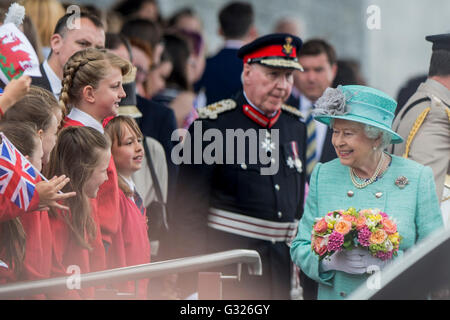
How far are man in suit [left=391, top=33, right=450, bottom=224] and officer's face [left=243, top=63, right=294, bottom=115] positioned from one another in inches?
27.3

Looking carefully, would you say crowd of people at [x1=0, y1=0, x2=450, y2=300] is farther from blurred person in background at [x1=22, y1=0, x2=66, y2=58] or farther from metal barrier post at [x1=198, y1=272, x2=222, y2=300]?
metal barrier post at [x1=198, y1=272, x2=222, y2=300]

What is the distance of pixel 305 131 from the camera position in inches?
222

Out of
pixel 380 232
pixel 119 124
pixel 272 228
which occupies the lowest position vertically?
pixel 272 228

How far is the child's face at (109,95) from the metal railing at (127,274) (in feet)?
3.26

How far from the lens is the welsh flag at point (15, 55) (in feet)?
14.3

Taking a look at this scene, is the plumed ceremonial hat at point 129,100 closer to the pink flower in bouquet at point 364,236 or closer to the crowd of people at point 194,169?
the crowd of people at point 194,169

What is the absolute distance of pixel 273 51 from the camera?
213 inches

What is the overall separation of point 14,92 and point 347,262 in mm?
1705

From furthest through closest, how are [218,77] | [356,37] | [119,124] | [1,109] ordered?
[356,37]
[218,77]
[119,124]
[1,109]

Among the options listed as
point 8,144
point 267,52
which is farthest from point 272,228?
point 8,144

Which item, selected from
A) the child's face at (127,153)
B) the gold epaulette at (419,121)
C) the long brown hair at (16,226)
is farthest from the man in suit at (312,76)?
the long brown hair at (16,226)

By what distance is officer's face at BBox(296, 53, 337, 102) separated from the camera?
6.99 m

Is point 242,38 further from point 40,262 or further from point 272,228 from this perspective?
point 40,262

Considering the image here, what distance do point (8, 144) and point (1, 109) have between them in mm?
213
